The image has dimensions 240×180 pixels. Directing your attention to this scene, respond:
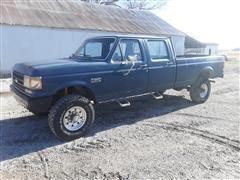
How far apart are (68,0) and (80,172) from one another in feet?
67.7

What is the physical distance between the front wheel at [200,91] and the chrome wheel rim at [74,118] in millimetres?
4255

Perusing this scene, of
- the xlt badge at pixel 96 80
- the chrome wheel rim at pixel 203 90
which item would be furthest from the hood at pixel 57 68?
the chrome wheel rim at pixel 203 90

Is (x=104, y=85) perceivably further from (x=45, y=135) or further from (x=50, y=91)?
(x=45, y=135)

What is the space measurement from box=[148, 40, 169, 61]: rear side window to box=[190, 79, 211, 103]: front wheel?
1.81 m

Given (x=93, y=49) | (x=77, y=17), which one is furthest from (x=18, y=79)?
(x=77, y=17)

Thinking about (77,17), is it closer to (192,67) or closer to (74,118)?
(192,67)

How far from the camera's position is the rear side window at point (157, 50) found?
7080 mm

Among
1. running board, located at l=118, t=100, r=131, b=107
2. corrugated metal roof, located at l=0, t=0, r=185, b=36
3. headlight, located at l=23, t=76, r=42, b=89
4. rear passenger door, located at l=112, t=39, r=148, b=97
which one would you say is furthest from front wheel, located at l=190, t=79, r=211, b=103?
corrugated metal roof, located at l=0, t=0, r=185, b=36

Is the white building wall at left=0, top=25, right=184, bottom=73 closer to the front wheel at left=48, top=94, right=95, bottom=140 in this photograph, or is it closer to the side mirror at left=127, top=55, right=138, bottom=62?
the side mirror at left=127, top=55, right=138, bottom=62

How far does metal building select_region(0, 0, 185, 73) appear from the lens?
16172mm

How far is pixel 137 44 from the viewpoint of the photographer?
6777 millimetres

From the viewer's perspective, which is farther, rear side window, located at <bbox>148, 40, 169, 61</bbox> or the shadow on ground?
rear side window, located at <bbox>148, 40, 169, 61</bbox>

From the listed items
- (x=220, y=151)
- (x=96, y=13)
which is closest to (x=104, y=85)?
(x=220, y=151)

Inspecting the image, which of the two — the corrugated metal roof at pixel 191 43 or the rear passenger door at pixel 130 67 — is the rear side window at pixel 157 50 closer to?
the rear passenger door at pixel 130 67
